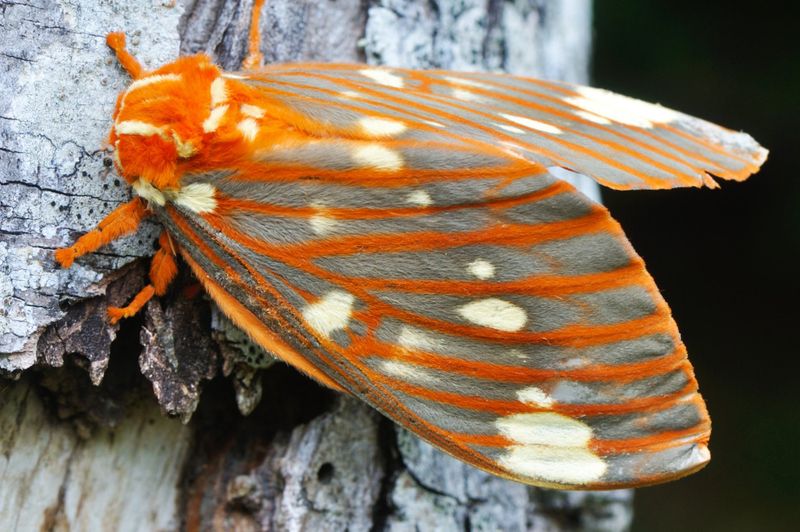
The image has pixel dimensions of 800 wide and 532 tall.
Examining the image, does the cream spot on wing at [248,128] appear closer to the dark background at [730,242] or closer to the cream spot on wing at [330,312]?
the cream spot on wing at [330,312]

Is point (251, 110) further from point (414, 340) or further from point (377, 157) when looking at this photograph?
point (414, 340)

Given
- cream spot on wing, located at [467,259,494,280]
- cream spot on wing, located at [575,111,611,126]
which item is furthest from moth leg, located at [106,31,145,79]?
cream spot on wing, located at [575,111,611,126]

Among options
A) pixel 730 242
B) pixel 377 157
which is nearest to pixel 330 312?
pixel 377 157

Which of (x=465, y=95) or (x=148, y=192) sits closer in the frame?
(x=148, y=192)

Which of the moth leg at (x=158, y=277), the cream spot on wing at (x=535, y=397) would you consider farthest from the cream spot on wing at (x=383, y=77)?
the cream spot on wing at (x=535, y=397)

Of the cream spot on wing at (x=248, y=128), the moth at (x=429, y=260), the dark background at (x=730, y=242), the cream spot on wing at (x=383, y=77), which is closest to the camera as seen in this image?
the moth at (x=429, y=260)

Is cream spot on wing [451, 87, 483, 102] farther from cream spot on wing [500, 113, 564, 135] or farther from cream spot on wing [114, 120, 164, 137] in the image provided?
cream spot on wing [114, 120, 164, 137]

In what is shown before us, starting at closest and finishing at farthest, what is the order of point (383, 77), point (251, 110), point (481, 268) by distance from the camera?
point (481, 268), point (251, 110), point (383, 77)

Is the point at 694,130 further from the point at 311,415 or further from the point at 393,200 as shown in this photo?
the point at 311,415
